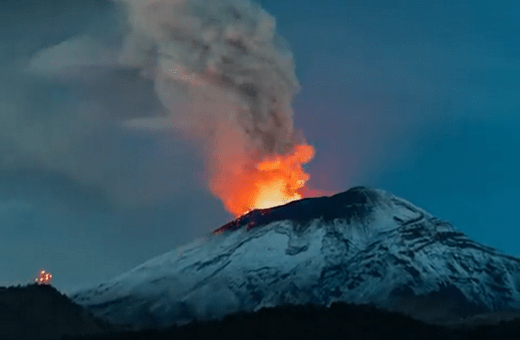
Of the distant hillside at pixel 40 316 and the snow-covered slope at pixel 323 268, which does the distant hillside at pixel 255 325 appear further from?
the snow-covered slope at pixel 323 268

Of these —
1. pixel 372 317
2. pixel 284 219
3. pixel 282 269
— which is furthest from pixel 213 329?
pixel 284 219

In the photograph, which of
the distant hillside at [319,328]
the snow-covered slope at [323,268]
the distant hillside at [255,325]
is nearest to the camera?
the distant hillside at [319,328]

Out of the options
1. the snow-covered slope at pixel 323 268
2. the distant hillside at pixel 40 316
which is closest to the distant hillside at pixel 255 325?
the distant hillside at pixel 40 316

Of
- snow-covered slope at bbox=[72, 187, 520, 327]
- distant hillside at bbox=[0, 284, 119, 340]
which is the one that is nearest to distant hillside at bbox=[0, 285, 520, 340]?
distant hillside at bbox=[0, 284, 119, 340]

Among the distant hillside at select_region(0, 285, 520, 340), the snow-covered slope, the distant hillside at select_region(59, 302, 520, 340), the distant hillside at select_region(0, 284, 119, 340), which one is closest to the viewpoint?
the distant hillside at select_region(59, 302, 520, 340)

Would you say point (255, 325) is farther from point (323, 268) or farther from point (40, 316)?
point (323, 268)

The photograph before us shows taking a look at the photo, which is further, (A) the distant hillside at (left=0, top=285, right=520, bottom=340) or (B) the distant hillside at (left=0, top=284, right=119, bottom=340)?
(B) the distant hillside at (left=0, top=284, right=119, bottom=340)

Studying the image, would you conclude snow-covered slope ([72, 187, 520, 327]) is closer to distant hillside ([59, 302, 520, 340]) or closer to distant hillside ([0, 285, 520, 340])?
distant hillside ([0, 285, 520, 340])
